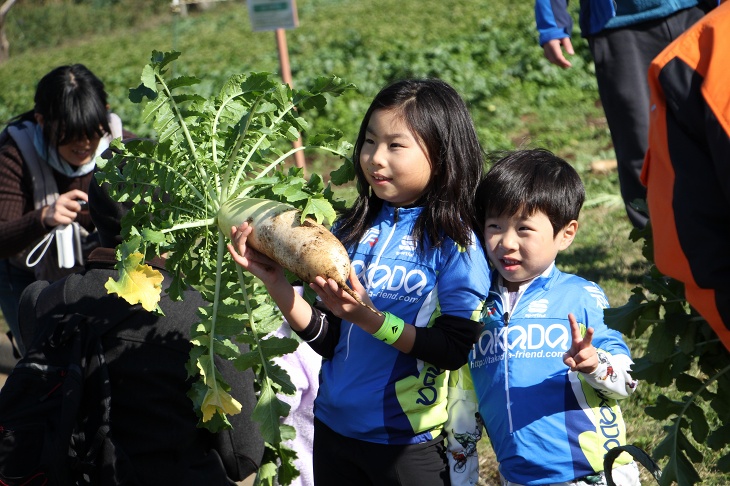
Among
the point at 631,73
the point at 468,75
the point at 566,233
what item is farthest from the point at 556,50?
the point at 468,75

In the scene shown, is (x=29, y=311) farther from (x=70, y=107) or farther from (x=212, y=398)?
(x=70, y=107)

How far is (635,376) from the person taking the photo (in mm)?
2113

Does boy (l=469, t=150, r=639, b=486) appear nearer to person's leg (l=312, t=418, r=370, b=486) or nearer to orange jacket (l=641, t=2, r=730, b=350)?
person's leg (l=312, t=418, r=370, b=486)

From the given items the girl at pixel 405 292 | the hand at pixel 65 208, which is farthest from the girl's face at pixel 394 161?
the hand at pixel 65 208

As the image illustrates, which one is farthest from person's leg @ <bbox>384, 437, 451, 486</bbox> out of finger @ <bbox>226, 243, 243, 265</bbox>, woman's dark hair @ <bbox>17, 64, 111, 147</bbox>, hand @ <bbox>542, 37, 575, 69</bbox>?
hand @ <bbox>542, 37, 575, 69</bbox>

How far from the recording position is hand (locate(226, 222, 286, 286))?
2383 millimetres

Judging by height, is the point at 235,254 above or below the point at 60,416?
above

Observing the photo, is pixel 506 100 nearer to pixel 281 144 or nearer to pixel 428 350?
pixel 281 144

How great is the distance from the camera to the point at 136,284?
2.39 meters

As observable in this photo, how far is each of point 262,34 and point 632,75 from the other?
1574cm

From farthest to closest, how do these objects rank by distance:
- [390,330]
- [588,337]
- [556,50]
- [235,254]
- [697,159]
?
[556,50], [235,254], [390,330], [588,337], [697,159]

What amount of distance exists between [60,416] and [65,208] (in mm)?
1348

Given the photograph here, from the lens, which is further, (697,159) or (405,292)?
(405,292)

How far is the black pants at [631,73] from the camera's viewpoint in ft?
14.3
